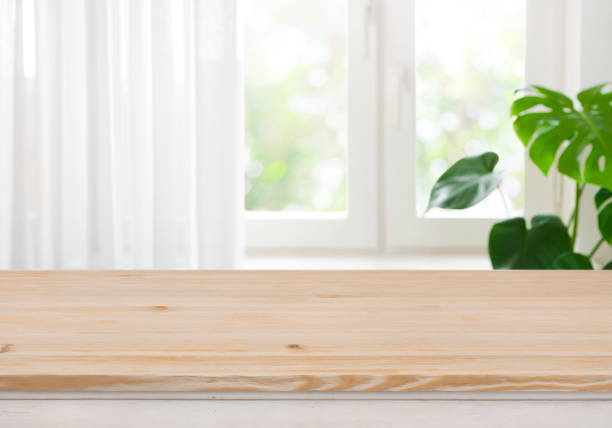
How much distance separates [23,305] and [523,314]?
1.33 ft

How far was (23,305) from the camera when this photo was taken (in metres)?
0.57

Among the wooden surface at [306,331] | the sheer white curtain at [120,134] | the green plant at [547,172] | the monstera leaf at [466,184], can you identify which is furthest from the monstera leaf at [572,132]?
the wooden surface at [306,331]

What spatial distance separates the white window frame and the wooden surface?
126 centimetres

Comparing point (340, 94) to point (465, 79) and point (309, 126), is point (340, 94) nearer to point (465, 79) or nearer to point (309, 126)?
point (309, 126)

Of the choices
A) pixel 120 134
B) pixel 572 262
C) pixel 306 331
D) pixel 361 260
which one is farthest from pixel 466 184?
pixel 306 331

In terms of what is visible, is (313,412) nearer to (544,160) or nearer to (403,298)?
(403,298)

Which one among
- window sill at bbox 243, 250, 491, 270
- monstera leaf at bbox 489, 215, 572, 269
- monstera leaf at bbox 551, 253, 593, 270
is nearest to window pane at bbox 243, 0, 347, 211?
window sill at bbox 243, 250, 491, 270

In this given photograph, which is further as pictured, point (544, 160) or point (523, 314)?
point (544, 160)

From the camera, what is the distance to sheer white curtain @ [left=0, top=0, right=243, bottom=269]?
1743 millimetres

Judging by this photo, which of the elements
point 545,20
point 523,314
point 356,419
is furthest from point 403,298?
point 545,20

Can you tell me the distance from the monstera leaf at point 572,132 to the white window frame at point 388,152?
33cm

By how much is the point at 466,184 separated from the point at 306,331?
1.22 m

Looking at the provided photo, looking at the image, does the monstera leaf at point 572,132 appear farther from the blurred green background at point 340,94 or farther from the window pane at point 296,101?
the window pane at point 296,101

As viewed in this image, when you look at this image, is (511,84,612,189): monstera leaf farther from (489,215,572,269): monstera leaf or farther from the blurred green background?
the blurred green background
